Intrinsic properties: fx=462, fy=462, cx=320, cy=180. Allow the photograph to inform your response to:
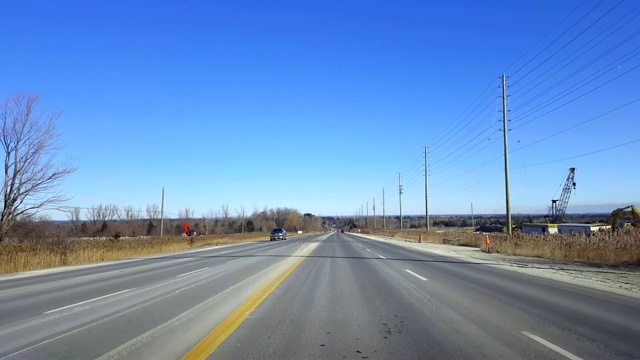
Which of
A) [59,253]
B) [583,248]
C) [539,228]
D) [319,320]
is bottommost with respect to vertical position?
[59,253]

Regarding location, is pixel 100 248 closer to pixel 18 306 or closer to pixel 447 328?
pixel 18 306

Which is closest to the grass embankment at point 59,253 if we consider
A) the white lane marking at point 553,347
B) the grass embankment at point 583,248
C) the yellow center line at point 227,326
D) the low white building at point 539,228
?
the yellow center line at point 227,326

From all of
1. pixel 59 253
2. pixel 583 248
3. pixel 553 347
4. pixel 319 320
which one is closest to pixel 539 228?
pixel 583 248

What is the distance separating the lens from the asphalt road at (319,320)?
6.45 m

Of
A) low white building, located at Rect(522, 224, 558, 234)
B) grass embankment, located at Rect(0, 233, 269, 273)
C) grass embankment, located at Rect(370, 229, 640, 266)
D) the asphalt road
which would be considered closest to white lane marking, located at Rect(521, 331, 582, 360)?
the asphalt road

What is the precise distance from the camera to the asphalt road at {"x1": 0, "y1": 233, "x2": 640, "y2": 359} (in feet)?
21.2

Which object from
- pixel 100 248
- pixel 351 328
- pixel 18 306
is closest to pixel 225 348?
pixel 351 328

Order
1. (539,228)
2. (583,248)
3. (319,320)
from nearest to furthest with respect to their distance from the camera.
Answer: (319,320)
(583,248)
(539,228)

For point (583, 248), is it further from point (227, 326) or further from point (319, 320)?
point (227, 326)

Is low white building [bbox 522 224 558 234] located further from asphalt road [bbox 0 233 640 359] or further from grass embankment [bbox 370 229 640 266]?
asphalt road [bbox 0 233 640 359]

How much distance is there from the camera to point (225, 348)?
6516mm

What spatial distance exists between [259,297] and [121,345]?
4.97 metres

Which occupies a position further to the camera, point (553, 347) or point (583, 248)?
point (583, 248)

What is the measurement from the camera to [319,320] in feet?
28.3
